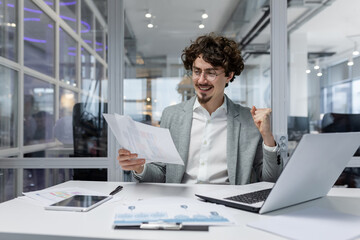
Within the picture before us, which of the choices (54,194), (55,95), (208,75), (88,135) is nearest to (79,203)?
(54,194)

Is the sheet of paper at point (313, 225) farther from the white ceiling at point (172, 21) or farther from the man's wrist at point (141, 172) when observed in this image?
the white ceiling at point (172, 21)

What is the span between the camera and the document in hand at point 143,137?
1.08 meters

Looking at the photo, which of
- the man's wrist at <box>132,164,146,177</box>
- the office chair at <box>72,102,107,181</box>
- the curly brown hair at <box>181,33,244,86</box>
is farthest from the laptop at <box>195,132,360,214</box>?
the office chair at <box>72,102,107,181</box>

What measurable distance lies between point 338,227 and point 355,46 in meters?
1.98

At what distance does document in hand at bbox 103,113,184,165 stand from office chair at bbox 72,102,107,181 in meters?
1.26

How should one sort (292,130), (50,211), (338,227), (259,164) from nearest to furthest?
(338,227) < (50,211) < (259,164) < (292,130)

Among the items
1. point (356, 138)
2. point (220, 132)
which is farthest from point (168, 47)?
→ point (356, 138)

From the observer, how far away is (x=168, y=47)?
2338 millimetres

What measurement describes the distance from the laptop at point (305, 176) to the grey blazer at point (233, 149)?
400 mm

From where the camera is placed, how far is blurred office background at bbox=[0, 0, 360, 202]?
2264mm

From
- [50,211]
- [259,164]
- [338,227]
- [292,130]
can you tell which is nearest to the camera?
[338,227]

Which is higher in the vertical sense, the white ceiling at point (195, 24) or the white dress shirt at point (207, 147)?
the white ceiling at point (195, 24)

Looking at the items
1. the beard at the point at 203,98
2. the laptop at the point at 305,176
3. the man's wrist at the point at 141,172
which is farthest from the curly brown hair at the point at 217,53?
the laptop at the point at 305,176

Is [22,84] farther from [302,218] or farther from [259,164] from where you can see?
[302,218]
